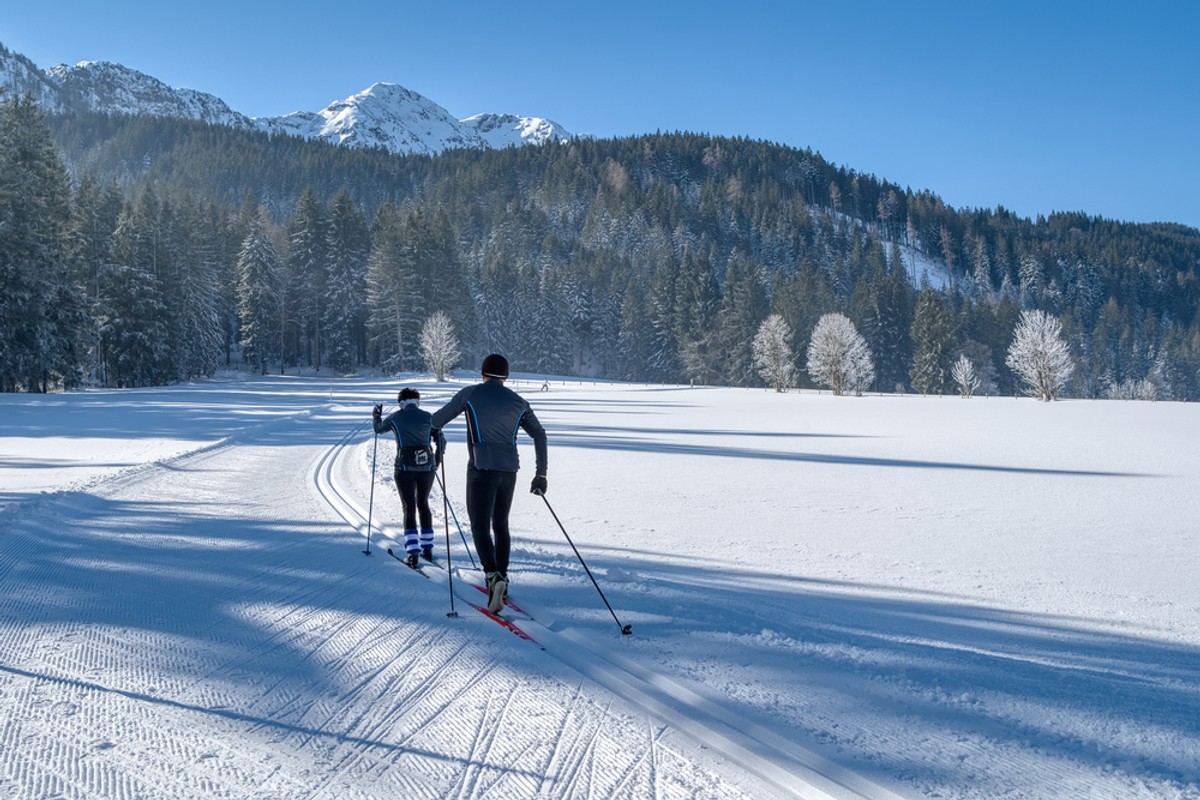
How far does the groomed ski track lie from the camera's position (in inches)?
119

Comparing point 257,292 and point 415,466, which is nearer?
point 415,466

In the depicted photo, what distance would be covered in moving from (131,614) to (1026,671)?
19.8ft

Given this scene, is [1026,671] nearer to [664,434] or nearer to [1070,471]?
[1070,471]

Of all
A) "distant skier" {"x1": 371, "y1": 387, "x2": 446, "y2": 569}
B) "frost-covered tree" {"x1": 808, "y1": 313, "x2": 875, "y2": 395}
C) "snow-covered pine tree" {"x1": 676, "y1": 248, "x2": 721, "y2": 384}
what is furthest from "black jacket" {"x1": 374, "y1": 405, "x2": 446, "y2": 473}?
"snow-covered pine tree" {"x1": 676, "y1": 248, "x2": 721, "y2": 384}

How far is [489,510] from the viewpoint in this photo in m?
5.54

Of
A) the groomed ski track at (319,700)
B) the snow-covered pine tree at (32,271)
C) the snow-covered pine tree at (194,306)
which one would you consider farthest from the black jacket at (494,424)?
the snow-covered pine tree at (194,306)

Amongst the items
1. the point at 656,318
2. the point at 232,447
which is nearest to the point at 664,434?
the point at 232,447

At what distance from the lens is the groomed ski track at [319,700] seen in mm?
3016

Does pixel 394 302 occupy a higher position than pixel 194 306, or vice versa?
Result: pixel 394 302

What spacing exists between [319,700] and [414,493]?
368cm

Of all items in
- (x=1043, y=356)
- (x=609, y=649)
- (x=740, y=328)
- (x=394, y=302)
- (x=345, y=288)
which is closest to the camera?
(x=609, y=649)

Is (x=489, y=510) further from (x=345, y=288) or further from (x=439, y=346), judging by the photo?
(x=345, y=288)

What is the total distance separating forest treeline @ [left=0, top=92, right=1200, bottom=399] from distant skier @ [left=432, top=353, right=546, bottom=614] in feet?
125

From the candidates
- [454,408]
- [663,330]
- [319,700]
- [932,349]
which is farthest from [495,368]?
[663,330]
